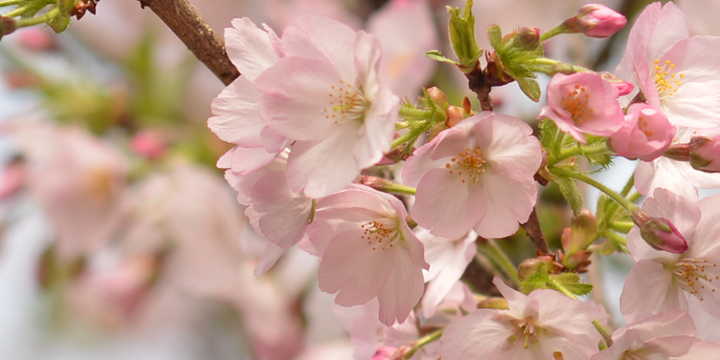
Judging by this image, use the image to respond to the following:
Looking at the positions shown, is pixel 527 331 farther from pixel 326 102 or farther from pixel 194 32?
pixel 194 32

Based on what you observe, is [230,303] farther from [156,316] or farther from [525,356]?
[525,356]

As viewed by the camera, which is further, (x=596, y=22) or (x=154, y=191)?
(x=154, y=191)

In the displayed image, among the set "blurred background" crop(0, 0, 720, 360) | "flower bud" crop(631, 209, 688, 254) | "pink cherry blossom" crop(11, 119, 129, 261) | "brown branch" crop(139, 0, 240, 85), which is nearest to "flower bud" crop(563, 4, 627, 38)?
"flower bud" crop(631, 209, 688, 254)

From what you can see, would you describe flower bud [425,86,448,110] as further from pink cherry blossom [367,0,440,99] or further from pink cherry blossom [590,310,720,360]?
pink cherry blossom [367,0,440,99]

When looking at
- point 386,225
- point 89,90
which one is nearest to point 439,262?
point 386,225

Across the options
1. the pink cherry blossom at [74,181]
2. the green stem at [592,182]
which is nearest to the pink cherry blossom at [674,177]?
the green stem at [592,182]

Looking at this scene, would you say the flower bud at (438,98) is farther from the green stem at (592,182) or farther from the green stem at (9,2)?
the green stem at (9,2)

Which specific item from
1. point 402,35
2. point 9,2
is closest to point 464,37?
point 9,2
